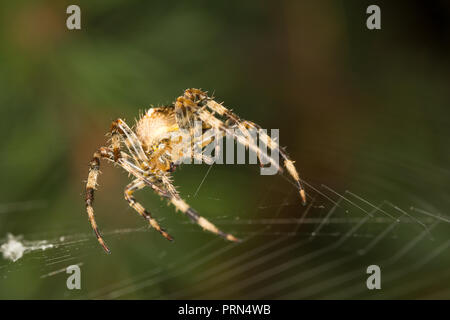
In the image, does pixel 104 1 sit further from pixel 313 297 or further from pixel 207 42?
pixel 313 297

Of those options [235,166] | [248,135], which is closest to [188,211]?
[248,135]

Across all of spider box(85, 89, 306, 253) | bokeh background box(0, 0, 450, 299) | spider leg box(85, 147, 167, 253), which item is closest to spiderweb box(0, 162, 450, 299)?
bokeh background box(0, 0, 450, 299)

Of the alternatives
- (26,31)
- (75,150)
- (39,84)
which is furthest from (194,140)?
(26,31)

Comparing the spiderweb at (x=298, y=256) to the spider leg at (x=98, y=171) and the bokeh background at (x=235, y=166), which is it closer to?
the bokeh background at (x=235, y=166)

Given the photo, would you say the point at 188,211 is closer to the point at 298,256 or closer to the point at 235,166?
the point at 235,166

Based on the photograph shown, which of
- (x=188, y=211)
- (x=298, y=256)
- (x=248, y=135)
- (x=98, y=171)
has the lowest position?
(x=298, y=256)

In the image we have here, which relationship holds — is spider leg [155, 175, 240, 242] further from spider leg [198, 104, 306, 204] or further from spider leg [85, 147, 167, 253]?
spider leg [198, 104, 306, 204]
